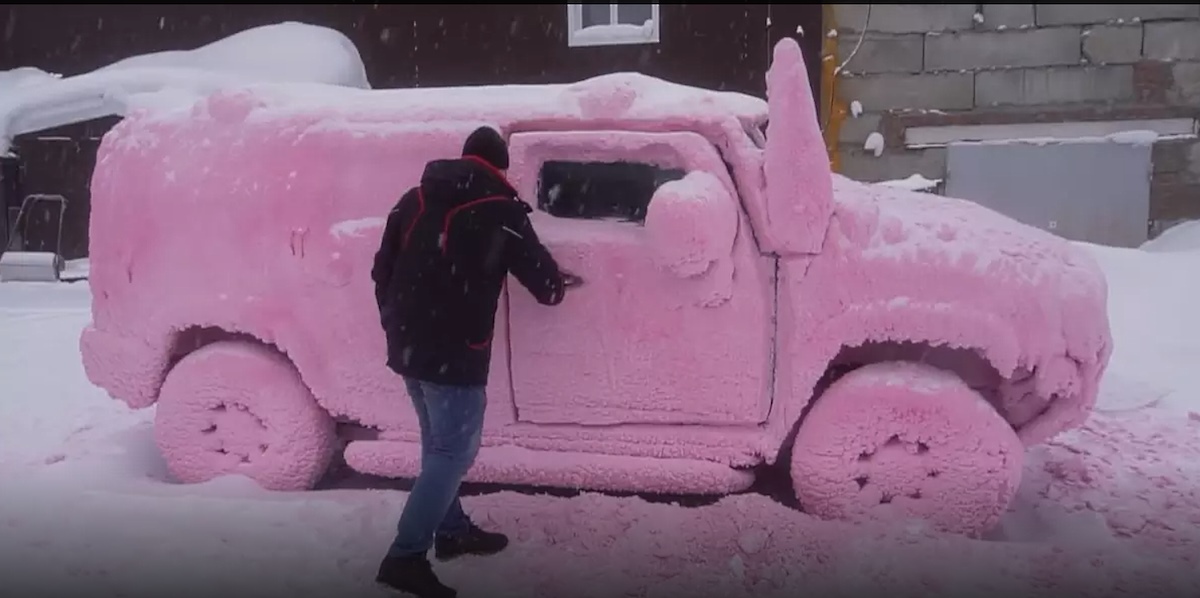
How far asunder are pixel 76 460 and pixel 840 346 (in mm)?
3387

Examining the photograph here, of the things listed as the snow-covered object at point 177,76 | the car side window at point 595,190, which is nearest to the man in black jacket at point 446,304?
the car side window at point 595,190

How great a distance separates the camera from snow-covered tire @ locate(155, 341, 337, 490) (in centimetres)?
389

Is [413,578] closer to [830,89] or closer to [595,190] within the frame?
[595,190]

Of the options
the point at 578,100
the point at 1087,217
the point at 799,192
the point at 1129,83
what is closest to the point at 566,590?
the point at 799,192

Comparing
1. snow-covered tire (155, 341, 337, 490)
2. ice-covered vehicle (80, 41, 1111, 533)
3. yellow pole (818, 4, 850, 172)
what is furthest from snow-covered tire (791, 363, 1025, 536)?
yellow pole (818, 4, 850, 172)

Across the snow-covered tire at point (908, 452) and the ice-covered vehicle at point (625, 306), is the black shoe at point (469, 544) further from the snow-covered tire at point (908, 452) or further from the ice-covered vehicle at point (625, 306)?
the snow-covered tire at point (908, 452)

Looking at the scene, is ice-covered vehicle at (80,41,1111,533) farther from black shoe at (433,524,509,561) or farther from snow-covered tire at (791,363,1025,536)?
black shoe at (433,524,509,561)

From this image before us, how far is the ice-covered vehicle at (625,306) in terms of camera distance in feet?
11.2

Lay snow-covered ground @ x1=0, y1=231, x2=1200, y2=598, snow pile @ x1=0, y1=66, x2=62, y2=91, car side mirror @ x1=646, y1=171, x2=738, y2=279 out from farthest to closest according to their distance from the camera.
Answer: snow pile @ x1=0, y1=66, x2=62, y2=91 → car side mirror @ x1=646, y1=171, x2=738, y2=279 → snow-covered ground @ x1=0, y1=231, x2=1200, y2=598

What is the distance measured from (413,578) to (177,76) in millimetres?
7533

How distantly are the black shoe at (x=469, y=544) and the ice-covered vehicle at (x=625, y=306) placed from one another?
384mm

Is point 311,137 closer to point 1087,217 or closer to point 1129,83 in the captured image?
point 1087,217

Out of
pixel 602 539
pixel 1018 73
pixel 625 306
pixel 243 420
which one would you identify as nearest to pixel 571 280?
pixel 625 306

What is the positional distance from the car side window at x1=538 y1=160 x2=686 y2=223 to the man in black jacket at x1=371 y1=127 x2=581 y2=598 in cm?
62
